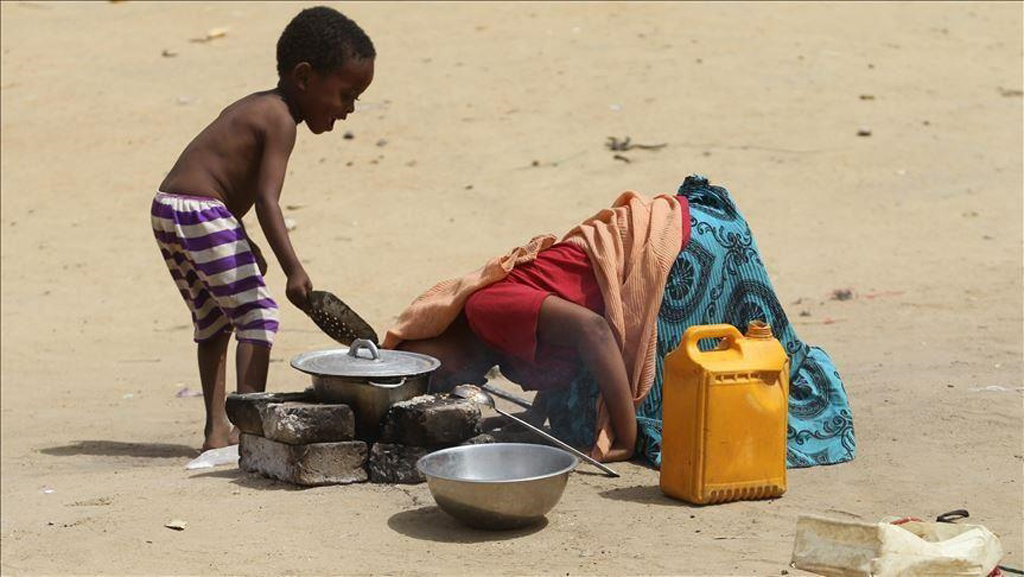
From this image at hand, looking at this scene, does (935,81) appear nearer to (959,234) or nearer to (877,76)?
(877,76)

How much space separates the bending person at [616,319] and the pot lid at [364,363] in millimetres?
254

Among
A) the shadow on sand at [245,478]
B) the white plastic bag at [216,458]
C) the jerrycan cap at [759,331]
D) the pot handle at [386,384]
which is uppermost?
the jerrycan cap at [759,331]

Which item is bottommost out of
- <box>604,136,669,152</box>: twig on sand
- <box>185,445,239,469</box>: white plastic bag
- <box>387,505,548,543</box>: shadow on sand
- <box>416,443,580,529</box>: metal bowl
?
<box>185,445,239,469</box>: white plastic bag

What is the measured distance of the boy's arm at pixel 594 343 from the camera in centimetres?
457

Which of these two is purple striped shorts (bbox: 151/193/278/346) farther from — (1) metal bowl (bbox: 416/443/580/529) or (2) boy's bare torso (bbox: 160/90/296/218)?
(1) metal bowl (bbox: 416/443/580/529)

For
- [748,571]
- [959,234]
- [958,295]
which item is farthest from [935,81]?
[748,571]

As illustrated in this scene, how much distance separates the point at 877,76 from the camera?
11328 mm

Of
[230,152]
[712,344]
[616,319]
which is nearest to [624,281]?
[616,319]

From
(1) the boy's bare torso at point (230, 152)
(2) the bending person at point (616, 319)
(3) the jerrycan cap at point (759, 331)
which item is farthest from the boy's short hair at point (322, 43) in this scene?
(3) the jerrycan cap at point (759, 331)

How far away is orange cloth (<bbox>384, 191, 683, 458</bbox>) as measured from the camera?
4.71m

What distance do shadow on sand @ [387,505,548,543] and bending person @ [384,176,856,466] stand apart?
0.66 meters

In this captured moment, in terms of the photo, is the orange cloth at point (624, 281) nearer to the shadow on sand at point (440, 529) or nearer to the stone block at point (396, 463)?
the stone block at point (396, 463)

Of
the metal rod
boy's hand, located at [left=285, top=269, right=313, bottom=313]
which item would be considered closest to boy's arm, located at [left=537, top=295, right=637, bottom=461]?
the metal rod

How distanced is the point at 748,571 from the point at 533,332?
3.93 feet
